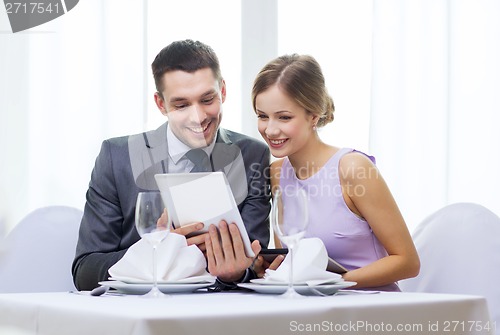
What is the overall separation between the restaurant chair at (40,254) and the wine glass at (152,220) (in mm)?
858

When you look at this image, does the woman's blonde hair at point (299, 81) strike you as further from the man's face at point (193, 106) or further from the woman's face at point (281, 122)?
the man's face at point (193, 106)

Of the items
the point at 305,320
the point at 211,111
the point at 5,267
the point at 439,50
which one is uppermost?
the point at 439,50

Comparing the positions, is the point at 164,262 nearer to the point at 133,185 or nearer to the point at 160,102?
the point at 133,185

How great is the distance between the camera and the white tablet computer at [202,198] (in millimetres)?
1788

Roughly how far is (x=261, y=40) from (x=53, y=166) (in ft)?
3.83

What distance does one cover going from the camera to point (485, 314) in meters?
1.59

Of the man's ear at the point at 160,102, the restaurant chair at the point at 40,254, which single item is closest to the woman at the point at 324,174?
the man's ear at the point at 160,102

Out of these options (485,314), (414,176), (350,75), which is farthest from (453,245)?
(350,75)

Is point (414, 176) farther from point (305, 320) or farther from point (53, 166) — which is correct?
point (305, 320)

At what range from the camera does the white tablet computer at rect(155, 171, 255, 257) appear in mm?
1788

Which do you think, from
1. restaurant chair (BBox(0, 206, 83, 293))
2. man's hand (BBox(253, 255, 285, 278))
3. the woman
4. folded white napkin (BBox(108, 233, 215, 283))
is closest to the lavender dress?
the woman

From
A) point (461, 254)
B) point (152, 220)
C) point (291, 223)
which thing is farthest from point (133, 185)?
point (461, 254)

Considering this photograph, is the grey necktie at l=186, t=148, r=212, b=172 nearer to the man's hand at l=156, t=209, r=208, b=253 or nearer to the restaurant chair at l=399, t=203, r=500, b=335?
the man's hand at l=156, t=209, r=208, b=253

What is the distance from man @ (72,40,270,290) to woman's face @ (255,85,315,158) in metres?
0.12
